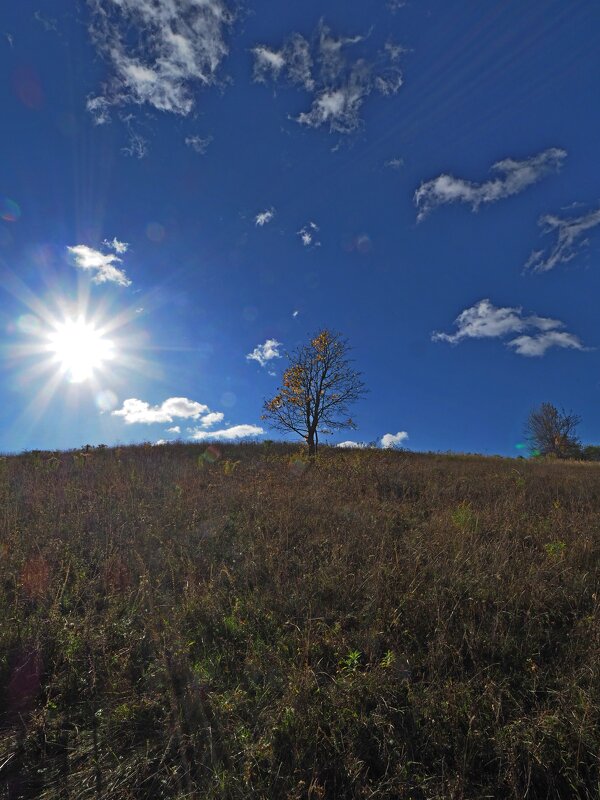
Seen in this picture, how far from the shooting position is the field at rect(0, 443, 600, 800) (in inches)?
101

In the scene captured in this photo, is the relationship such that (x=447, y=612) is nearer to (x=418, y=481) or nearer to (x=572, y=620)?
(x=572, y=620)

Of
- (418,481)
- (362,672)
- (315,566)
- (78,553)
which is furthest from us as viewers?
(418,481)

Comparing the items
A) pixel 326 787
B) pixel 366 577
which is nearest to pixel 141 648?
pixel 326 787

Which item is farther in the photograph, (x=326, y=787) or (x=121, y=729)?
(x=121, y=729)

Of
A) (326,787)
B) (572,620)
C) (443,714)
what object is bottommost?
(326,787)

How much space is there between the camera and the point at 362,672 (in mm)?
3150

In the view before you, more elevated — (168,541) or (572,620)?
(168,541)

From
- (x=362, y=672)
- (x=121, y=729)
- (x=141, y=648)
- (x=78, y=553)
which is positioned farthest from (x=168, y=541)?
(x=362, y=672)

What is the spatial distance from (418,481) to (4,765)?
8.79m

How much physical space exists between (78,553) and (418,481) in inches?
296

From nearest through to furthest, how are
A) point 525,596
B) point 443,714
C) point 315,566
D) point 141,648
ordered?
point 443,714
point 141,648
point 525,596
point 315,566

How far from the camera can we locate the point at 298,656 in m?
3.42

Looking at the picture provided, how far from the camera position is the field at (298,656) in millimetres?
2566

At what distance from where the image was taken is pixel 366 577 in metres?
4.47
